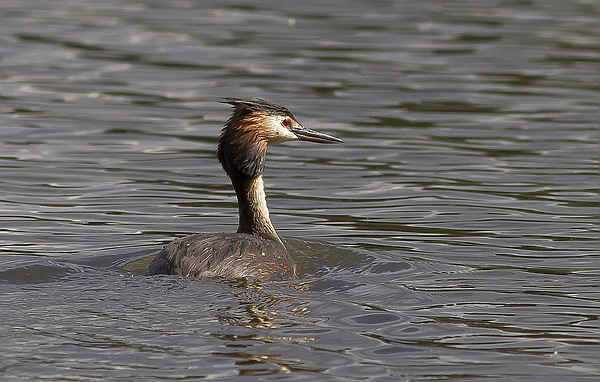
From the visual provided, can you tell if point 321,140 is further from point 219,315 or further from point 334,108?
point 334,108

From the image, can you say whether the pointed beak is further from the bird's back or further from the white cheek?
the bird's back

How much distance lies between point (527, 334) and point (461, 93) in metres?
9.57

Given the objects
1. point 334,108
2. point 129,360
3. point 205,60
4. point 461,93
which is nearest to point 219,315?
point 129,360

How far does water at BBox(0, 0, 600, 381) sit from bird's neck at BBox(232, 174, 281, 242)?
1.11ft

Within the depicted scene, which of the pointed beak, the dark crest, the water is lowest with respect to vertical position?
the water

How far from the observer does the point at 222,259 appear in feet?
29.5

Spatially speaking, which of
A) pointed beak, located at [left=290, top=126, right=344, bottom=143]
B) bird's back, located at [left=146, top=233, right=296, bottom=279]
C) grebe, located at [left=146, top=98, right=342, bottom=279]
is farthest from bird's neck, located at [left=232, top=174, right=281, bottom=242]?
bird's back, located at [left=146, top=233, right=296, bottom=279]

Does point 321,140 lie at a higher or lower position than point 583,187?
higher

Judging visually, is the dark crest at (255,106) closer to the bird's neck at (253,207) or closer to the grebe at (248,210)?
the grebe at (248,210)

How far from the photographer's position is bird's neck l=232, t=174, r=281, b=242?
10195mm

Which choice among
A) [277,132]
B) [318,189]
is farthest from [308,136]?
[318,189]

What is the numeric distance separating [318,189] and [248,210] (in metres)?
2.62

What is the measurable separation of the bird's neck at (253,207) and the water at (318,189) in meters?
0.34

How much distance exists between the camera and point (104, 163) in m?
13.6
